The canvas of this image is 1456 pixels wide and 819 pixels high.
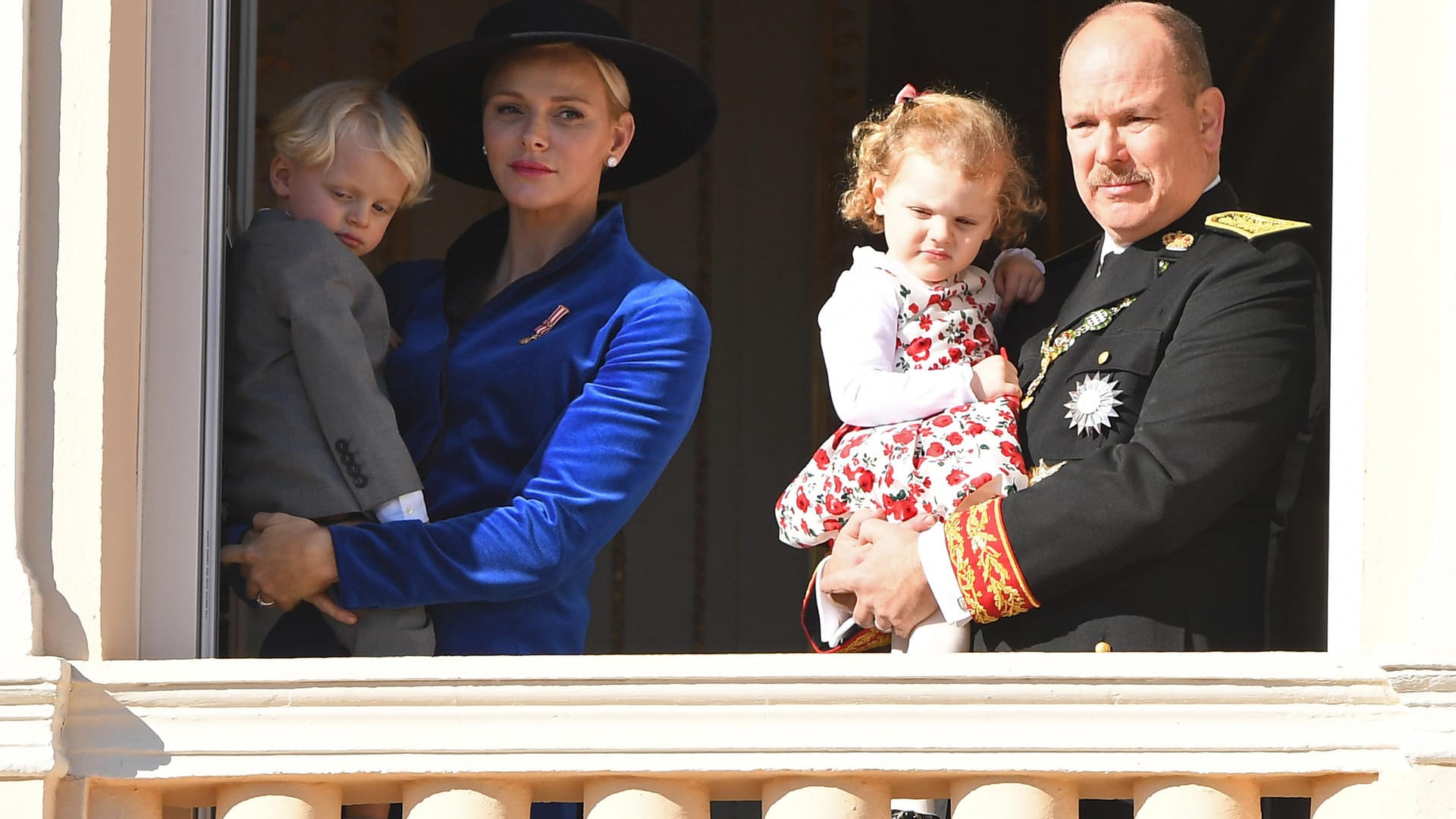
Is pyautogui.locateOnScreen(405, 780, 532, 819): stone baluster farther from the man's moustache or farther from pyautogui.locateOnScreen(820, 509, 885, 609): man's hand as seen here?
the man's moustache

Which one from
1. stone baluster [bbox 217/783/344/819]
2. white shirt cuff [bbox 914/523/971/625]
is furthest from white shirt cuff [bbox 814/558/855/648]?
stone baluster [bbox 217/783/344/819]

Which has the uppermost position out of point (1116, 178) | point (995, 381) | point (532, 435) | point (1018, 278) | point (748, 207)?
point (748, 207)

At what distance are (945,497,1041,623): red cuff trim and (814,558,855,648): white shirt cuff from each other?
313 mm

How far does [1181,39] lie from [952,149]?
1.29 feet

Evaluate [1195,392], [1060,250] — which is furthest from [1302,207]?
[1195,392]

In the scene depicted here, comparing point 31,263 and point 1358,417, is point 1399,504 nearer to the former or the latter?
point 1358,417

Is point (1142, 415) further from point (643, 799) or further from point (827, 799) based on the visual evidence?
point (643, 799)

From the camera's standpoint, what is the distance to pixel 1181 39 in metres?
3.30

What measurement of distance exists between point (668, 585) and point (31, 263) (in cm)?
310

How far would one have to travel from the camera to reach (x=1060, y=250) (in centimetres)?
591

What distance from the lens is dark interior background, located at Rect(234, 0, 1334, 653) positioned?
586cm

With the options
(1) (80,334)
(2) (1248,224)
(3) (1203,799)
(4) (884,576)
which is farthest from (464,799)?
(2) (1248,224)

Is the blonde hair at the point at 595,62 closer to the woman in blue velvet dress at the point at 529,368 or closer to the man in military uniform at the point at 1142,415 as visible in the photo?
the woman in blue velvet dress at the point at 529,368

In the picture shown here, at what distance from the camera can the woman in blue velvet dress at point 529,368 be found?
131 inches
